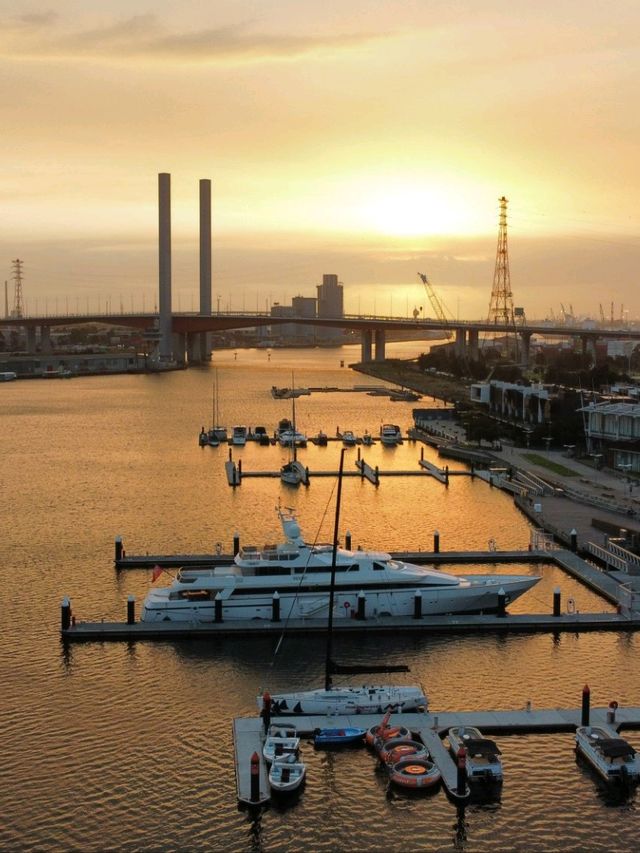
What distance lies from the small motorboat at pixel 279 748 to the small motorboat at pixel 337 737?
425mm

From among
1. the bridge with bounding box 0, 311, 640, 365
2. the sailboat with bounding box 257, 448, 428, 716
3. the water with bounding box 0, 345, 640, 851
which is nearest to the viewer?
the water with bounding box 0, 345, 640, 851

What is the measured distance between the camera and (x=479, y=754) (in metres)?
11.9

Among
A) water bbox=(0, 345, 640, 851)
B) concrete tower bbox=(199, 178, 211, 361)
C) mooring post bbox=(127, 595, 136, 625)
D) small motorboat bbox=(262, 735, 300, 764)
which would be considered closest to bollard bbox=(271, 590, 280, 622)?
water bbox=(0, 345, 640, 851)

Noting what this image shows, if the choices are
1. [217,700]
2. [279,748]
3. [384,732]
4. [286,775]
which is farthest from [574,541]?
[286,775]

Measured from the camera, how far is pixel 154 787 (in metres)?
11.9

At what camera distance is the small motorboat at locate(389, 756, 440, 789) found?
11703mm

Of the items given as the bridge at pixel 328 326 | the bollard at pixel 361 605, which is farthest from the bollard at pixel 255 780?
the bridge at pixel 328 326

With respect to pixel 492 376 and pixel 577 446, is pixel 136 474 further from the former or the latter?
pixel 492 376

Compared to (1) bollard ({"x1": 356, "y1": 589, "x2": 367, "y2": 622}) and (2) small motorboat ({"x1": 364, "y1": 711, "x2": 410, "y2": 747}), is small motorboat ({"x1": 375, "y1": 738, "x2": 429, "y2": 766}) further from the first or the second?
(1) bollard ({"x1": 356, "y1": 589, "x2": 367, "y2": 622})

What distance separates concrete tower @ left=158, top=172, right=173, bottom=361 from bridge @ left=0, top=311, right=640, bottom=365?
1.07m

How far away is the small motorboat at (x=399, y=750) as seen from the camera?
1211cm

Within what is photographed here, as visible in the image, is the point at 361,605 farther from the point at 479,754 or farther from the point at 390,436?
the point at 390,436

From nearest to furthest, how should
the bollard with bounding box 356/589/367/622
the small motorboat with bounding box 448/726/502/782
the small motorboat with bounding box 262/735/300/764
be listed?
the small motorboat with bounding box 448/726/502/782
the small motorboat with bounding box 262/735/300/764
the bollard with bounding box 356/589/367/622

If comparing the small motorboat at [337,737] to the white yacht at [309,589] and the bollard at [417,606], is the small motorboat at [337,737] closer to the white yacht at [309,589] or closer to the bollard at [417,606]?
the white yacht at [309,589]
